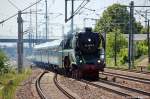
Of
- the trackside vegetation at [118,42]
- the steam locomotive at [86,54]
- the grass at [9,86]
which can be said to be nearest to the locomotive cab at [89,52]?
the steam locomotive at [86,54]

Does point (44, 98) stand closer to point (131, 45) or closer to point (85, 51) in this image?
point (85, 51)

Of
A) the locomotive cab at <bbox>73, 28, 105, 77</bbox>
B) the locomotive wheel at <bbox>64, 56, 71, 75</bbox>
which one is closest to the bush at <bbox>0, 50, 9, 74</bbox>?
the locomotive wheel at <bbox>64, 56, 71, 75</bbox>

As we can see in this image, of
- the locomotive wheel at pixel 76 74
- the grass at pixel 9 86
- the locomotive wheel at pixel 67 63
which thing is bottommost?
the grass at pixel 9 86

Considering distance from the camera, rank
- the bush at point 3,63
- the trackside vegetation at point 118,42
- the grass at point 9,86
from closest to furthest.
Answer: the grass at point 9,86 → the bush at point 3,63 → the trackside vegetation at point 118,42

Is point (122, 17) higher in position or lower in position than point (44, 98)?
higher

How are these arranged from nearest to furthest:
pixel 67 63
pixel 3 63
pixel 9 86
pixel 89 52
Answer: pixel 9 86
pixel 89 52
pixel 67 63
pixel 3 63

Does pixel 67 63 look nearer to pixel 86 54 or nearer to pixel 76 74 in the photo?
pixel 76 74

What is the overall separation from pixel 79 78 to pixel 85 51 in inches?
85.2

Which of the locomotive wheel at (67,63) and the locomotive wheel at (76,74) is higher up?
the locomotive wheel at (67,63)

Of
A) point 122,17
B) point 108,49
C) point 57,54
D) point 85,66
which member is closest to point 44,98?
point 85,66

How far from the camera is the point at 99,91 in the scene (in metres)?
25.9

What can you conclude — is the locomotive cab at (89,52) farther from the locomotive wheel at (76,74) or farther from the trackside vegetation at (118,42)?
the trackside vegetation at (118,42)

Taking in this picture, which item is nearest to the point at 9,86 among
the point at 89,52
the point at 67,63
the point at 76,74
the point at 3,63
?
the point at 76,74

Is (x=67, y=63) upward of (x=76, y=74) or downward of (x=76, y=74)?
upward
